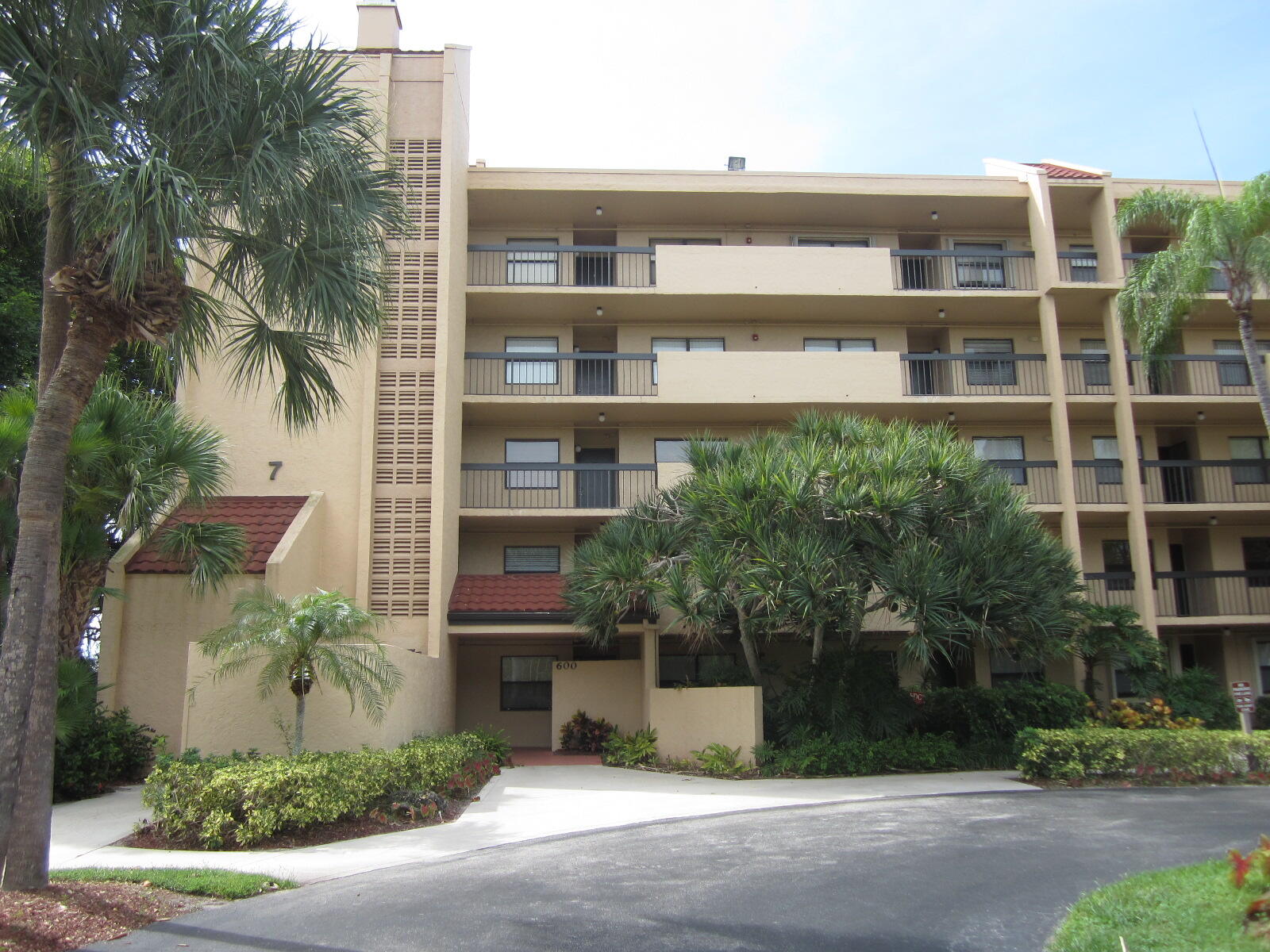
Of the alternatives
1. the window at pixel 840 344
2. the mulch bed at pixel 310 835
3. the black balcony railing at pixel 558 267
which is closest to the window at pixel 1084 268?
the window at pixel 840 344

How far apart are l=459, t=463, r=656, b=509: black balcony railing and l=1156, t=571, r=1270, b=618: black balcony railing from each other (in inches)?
468

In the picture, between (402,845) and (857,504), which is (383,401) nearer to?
(857,504)

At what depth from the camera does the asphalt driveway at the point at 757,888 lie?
7.43m

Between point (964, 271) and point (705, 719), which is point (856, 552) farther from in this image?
point (964, 271)

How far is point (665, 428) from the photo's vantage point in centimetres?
2439

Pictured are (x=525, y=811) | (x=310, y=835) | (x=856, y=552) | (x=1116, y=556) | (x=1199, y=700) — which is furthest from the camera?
(x=1116, y=556)

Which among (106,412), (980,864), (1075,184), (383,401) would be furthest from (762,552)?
(1075,184)

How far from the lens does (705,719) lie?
60.0 feet

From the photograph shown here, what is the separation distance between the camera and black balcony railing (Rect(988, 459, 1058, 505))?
76.3ft

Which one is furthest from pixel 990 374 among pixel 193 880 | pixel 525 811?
pixel 193 880

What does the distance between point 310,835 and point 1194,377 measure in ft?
72.1

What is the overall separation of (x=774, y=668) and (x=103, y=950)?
13.9 metres

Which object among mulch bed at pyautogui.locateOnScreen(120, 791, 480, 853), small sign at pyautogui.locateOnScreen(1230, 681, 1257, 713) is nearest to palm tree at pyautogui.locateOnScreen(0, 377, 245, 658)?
mulch bed at pyautogui.locateOnScreen(120, 791, 480, 853)

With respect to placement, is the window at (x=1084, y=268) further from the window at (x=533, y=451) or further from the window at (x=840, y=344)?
the window at (x=533, y=451)
